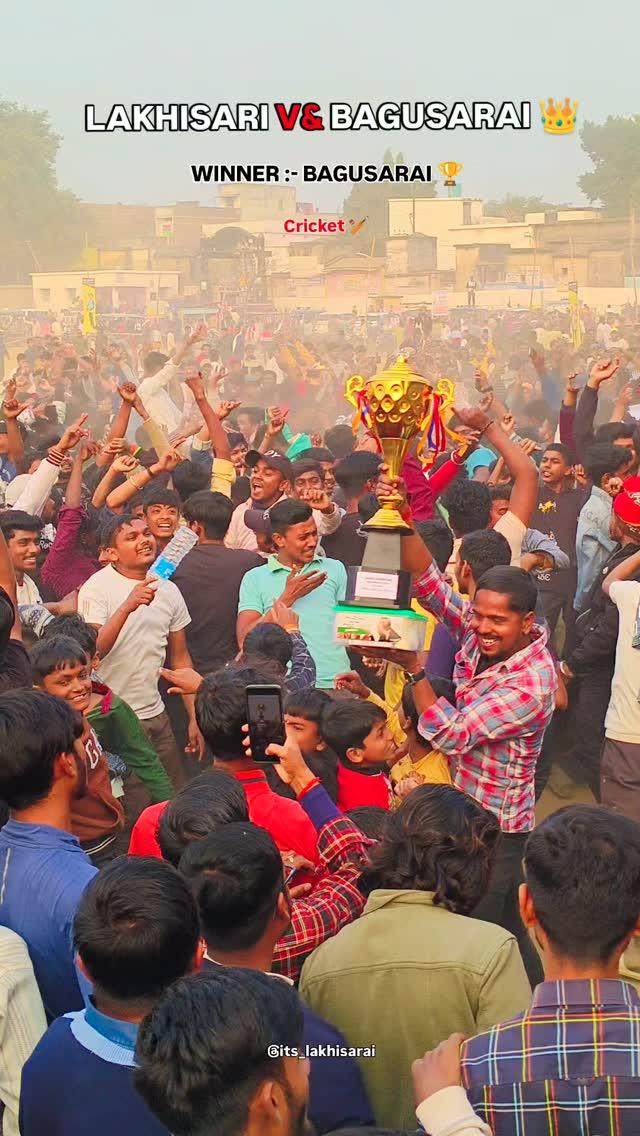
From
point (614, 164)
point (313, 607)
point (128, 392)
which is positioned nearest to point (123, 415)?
point (128, 392)

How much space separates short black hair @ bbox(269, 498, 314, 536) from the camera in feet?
19.1

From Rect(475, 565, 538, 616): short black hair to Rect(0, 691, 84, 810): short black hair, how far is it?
1548mm

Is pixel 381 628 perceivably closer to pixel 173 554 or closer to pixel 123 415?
pixel 173 554

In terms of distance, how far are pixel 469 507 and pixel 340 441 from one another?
12.9 feet

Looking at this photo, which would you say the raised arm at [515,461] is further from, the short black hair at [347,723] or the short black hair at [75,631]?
Result: the short black hair at [75,631]

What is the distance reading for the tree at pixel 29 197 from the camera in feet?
68.6

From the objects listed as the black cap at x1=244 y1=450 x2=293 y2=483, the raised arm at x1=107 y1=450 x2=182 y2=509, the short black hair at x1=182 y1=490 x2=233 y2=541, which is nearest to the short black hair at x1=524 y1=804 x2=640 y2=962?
the short black hair at x1=182 y1=490 x2=233 y2=541

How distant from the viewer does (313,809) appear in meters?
3.32

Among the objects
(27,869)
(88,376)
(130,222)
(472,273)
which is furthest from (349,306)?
(27,869)

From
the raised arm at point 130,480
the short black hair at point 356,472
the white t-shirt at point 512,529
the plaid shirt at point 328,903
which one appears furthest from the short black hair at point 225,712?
the short black hair at point 356,472

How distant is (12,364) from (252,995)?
16.7m

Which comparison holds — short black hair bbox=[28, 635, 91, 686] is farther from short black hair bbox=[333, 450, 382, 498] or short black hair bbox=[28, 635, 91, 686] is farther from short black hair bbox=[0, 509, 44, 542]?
short black hair bbox=[333, 450, 382, 498]

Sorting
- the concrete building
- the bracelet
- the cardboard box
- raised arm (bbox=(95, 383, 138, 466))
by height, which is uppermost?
the concrete building

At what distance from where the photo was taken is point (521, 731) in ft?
13.4
